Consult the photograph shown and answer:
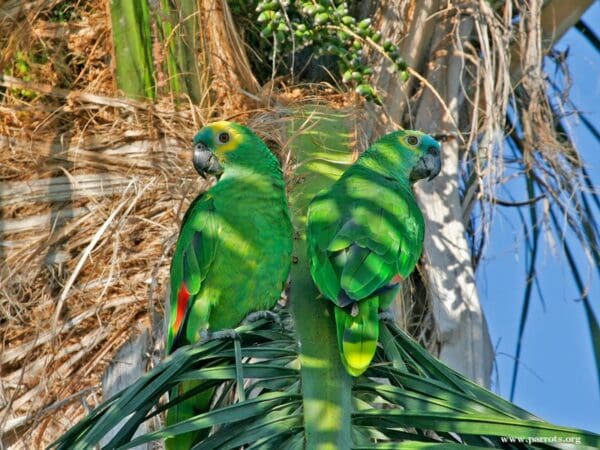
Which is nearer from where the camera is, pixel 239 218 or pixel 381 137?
pixel 239 218

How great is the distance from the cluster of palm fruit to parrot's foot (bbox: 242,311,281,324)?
4.09 ft

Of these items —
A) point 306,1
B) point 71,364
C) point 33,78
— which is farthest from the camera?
point 33,78

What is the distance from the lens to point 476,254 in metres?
4.47

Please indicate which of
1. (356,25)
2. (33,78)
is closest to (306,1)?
(356,25)

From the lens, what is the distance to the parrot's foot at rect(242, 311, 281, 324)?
3000 millimetres

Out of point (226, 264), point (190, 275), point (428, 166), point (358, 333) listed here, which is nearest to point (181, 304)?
point (190, 275)

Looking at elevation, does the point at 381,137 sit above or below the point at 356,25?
below

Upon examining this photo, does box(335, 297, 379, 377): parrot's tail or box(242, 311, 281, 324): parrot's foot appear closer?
box(335, 297, 379, 377): parrot's tail

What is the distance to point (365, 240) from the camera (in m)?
3.00

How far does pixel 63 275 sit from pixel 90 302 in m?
0.20

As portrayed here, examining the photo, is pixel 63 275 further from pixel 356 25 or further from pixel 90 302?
pixel 356 25

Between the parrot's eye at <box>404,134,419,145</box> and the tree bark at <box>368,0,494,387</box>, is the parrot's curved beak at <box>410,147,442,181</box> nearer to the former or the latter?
the parrot's eye at <box>404,134,419,145</box>

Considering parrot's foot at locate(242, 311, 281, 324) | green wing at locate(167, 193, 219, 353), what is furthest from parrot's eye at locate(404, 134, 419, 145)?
parrot's foot at locate(242, 311, 281, 324)

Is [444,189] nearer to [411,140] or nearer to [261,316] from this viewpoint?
[411,140]
